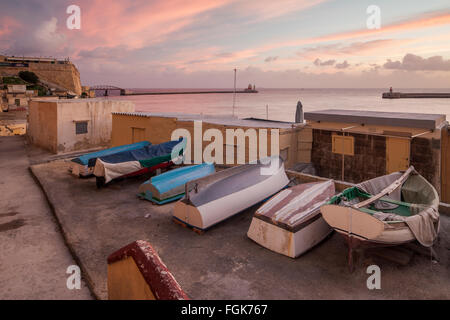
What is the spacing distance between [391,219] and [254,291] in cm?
378

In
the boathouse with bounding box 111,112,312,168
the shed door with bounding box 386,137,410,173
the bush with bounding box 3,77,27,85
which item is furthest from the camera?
the bush with bounding box 3,77,27,85

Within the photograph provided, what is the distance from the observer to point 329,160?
1639 cm

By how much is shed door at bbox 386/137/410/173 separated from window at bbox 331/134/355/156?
1640 mm

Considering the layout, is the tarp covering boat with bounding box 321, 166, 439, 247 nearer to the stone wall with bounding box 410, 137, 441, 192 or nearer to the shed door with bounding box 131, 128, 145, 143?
the stone wall with bounding box 410, 137, 441, 192

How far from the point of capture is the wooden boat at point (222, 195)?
9695mm

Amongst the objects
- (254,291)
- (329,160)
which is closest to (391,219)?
(254,291)

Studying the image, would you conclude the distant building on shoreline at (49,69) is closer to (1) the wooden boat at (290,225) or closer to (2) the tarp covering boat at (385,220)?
(1) the wooden boat at (290,225)

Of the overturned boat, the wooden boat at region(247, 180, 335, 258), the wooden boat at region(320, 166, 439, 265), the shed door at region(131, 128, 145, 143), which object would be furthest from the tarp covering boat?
the shed door at region(131, 128, 145, 143)

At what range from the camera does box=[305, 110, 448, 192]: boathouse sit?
1355cm

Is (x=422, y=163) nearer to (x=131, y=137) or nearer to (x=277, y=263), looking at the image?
(x=277, y=263)

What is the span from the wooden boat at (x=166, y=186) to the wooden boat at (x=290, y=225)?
→ 4462 millimetres

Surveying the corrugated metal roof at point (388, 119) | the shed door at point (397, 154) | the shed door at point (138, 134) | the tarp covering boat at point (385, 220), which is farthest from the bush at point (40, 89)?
the tarp covering boat at point (385, 220)

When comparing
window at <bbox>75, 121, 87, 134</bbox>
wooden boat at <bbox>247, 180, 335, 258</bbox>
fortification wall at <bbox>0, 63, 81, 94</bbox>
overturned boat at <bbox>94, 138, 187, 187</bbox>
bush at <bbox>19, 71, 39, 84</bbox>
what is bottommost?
wooden boat at <bbox>247, 180, 335, 258</bbox>

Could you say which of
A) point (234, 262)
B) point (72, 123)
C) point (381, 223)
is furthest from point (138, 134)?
point (381, 223)
